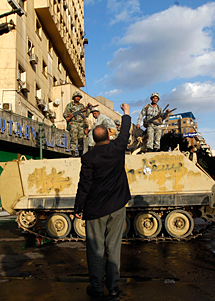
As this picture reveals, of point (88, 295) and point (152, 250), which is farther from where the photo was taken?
point (152, 250)

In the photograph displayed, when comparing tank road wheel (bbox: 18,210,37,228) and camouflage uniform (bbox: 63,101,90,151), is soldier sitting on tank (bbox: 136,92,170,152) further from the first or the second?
tank road wheel (bbox: 18,210,37,228)

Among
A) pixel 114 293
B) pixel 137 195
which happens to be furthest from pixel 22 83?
pixel 114 293

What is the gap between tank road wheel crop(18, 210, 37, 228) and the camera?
7.41 meters

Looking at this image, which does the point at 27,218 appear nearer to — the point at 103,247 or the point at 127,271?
the point at 127,271

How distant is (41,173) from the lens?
7465 millimetres

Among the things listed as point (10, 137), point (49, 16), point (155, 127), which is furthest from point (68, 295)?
point (49, 16)

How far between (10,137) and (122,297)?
14104mm

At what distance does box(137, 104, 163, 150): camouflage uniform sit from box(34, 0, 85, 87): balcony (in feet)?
56.9

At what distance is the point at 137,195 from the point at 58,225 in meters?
2.11

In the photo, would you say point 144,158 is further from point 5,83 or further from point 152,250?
point 5,83

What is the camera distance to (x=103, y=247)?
3248 mm

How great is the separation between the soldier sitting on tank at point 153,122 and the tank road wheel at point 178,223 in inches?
79.5

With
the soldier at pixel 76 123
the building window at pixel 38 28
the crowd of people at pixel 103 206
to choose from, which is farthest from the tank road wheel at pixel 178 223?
the building window at pixel 38 28

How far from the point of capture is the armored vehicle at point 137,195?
6832 millimetres
